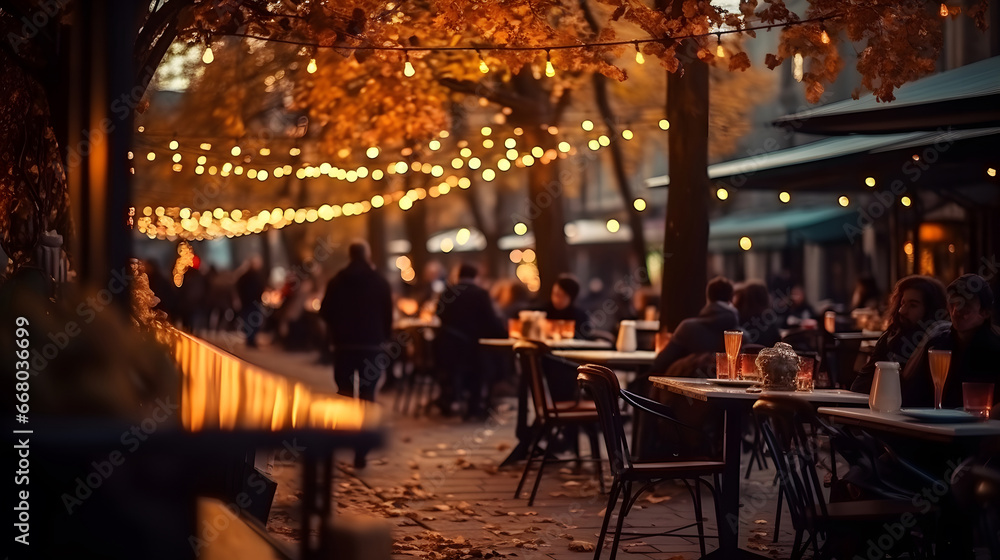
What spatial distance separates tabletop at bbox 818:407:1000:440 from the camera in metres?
5.17

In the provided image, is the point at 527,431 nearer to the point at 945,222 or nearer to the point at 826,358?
the point at 826,358

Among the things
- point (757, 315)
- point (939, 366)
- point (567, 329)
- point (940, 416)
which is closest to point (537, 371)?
point (757, 315)

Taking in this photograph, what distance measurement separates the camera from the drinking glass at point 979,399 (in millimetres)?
5805

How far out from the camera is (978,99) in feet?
26.9

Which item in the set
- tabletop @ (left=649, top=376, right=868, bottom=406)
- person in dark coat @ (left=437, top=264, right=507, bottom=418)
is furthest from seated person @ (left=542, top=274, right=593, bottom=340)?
tabletop @ (left=649, top=376, right=868, bottom=406)

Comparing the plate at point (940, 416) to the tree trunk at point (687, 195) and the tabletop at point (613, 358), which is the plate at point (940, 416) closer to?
the tabletop at point (613, 358)

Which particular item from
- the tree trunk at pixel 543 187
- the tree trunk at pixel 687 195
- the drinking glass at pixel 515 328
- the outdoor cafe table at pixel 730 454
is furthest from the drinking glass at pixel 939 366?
the tree trunk at pixel 543 187

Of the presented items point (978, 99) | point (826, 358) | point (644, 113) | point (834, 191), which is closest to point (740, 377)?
point (978, 99)

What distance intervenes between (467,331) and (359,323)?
3.42 metres

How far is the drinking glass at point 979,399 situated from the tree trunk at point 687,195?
17.3 feet

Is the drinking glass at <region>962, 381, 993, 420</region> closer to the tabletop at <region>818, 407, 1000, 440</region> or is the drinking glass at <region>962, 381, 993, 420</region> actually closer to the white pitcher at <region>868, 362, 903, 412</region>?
the tabletop at <region>818, 407, 1000, 440</region>

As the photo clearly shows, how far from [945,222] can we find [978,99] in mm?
10642

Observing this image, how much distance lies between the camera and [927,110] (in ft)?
28.2

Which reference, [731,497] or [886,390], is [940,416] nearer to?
[886,390]
